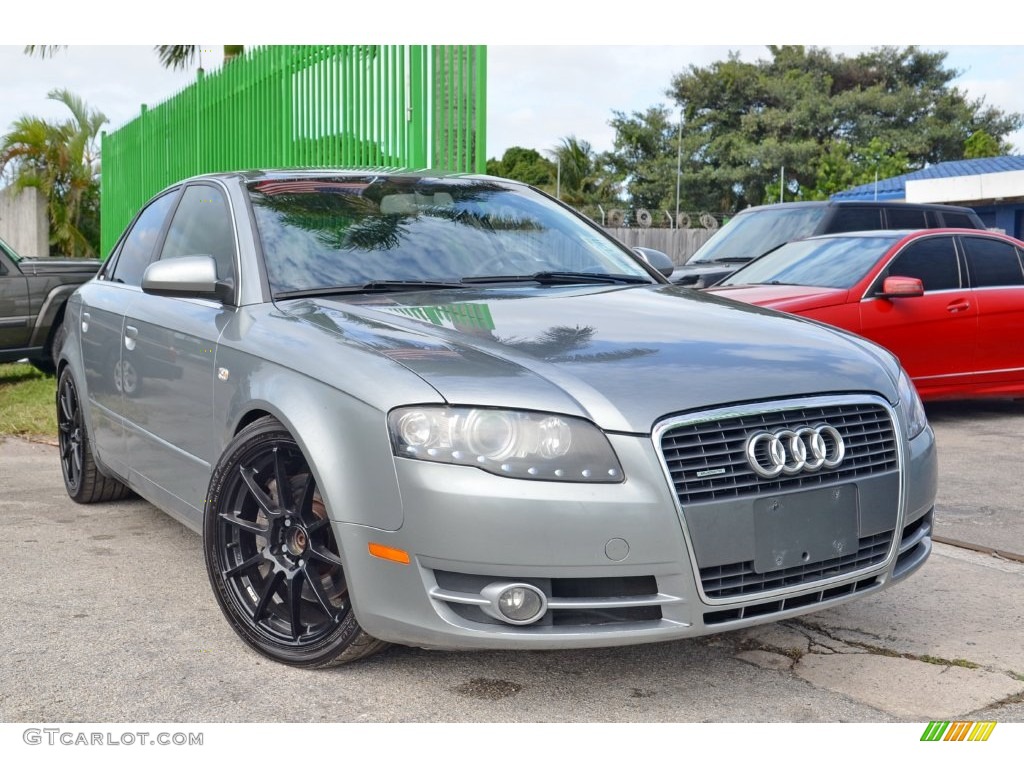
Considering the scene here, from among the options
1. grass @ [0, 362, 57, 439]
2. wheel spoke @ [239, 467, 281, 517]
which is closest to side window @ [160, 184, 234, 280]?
wheel spoke @ [239, 467, 281, 517]

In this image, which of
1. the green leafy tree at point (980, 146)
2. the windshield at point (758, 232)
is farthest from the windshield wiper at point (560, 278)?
the green leafy tree at point (980, 146)

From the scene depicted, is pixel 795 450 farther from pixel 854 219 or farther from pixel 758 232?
pixel 854 219

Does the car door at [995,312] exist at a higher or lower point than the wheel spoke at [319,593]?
higher

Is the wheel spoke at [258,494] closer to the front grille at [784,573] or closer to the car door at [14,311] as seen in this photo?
the front grille at [784,573]

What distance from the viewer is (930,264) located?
8562mm

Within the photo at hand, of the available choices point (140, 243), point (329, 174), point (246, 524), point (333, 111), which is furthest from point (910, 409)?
point (333, 111)

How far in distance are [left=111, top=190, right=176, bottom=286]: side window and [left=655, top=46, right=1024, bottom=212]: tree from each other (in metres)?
39.7

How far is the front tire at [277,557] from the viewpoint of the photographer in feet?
10.8

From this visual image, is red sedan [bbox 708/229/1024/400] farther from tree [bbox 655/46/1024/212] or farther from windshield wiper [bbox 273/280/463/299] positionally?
tree [bbox 655/46/1024/212]

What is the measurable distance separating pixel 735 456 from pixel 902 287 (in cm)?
546

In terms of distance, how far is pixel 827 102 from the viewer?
46656mm

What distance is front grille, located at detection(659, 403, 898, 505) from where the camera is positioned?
2922 mm

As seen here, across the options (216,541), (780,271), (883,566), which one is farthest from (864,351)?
(780,271)
